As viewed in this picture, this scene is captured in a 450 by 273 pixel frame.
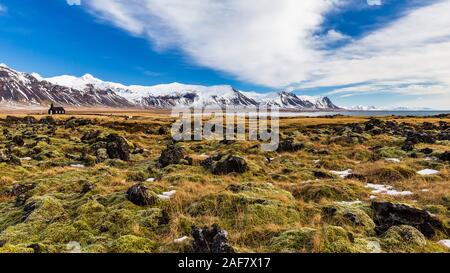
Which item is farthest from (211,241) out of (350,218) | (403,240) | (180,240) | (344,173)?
(344,173)

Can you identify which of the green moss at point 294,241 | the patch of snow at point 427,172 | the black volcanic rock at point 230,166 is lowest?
the green moss at point 294,241

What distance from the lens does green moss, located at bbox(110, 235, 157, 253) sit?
988 cm

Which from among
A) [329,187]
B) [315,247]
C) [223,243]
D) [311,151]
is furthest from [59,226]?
[311,151]

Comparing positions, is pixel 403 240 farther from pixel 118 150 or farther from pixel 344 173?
pixel 118 150

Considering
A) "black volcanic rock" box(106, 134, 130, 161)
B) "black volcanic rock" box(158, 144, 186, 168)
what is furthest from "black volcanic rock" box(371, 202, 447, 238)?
"black volcanic rock" box(106, 134, 130, 161)

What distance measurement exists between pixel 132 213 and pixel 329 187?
30.7 ft

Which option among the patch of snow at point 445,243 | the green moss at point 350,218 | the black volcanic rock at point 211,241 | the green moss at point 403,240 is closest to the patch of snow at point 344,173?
the green moss at point 350,218

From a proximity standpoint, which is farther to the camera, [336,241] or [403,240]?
[403,240]

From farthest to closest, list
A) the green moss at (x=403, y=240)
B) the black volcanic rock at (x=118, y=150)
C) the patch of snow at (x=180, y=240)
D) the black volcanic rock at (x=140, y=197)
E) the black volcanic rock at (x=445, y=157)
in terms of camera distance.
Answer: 1. the black volcanic rock at (x=118, y=150)
2. the black volcanic rock at (x=445, y=157)
3. the black volcanic rock at (x=140, y=197)
4. the patch of snow at (x=180, y=240)
5. the green moss at (x=403, y=240)

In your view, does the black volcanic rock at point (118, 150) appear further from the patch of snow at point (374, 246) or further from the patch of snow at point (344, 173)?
the patch of snow at point (374, 246)

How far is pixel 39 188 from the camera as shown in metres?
18.4

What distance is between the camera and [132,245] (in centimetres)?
1015

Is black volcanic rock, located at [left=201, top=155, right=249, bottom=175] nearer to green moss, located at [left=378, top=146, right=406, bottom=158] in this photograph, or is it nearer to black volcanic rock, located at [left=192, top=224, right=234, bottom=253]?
black volcanic rock, located at [left=192, top=224, right=234, bottom=253]

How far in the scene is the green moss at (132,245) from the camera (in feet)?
32.4
